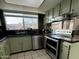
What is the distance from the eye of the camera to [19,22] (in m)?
2.87

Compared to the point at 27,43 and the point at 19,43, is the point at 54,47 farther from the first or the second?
the point at 19,43

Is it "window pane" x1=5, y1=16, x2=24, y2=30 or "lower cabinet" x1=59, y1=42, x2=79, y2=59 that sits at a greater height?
"window pane" x1=5, y1=16, x2=24, y2=30

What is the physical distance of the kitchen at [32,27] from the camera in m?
1.84

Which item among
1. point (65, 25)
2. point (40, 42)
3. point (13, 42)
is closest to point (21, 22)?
point (13, 42)

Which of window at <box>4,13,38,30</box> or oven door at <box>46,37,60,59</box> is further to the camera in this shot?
window at <box>4,13,38,30</box>

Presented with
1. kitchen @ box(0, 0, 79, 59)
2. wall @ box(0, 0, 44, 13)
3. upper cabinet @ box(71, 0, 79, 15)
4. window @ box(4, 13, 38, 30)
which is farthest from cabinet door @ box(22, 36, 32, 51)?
upper cabinet @ box(71, 0, 79, 15)

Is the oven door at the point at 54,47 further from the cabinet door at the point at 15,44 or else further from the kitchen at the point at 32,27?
the cabinet door at the point at 15,44

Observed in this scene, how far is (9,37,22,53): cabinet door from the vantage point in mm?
2405

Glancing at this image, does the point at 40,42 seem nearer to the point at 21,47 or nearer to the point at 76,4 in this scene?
the point at 21,47

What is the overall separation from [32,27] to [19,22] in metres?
0.77

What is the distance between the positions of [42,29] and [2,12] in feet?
7.32

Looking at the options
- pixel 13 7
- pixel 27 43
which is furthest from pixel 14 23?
pixel 27 43

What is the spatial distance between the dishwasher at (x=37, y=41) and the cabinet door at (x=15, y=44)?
0.69 m

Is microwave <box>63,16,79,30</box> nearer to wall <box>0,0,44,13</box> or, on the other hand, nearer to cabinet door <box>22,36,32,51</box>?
wall <box>0,0,44,13</box>
